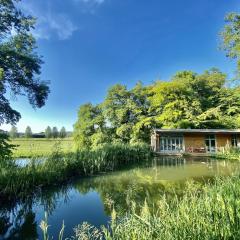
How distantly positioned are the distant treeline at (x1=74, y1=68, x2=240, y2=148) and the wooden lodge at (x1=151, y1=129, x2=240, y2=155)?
1825 millimetres

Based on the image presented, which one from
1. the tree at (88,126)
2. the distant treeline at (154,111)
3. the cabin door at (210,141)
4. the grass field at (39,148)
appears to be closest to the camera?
the grass field at (39,148)

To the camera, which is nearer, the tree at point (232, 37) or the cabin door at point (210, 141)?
the tree at point (232, 37)

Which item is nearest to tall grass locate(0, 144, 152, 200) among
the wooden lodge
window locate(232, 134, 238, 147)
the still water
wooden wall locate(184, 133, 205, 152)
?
the still water

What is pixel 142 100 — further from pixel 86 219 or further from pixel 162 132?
pixel 86 219

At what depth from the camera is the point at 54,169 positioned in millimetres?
9391

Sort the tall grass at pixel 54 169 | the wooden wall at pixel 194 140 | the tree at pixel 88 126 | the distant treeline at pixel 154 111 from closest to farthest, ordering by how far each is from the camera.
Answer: the tall grass at pixel 54 169
the wooden wall at pixel 194 140
the distant treeline at pixel 154 111
the tree at pixel 88 126

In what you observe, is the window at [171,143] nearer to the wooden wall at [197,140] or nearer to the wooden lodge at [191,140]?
the wooden lodge at [191,140]

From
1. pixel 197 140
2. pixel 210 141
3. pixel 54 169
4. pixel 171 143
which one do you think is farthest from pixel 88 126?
pixel 54 169

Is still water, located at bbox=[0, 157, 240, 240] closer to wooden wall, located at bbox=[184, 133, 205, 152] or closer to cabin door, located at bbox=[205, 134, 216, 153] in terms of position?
wooden wall, located at bbox=[184, 133, 205, 152]

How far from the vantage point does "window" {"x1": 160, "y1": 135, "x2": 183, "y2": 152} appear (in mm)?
25656

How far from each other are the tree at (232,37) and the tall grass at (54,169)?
11969 mm

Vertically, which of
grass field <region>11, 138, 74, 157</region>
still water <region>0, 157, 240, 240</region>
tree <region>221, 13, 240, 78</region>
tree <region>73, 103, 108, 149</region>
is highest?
tree <region>221, 13, 240, 78</region>

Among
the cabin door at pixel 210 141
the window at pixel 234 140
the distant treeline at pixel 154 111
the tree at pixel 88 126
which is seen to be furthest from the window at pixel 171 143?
the tree at pixel 88 126

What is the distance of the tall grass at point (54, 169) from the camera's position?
705 centimetres
